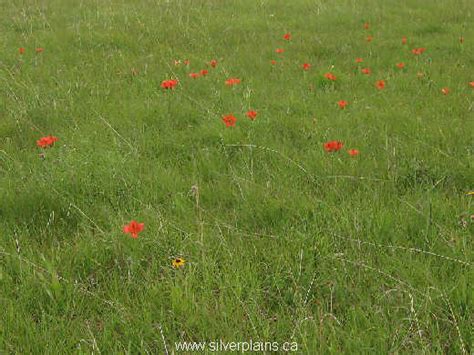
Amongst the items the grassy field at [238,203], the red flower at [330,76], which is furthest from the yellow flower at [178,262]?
the red flower at [330,76]

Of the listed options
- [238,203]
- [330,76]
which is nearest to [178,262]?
[238,203]

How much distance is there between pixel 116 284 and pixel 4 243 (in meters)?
0.75

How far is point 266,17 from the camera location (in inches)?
313

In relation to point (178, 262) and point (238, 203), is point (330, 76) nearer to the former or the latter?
point (238, 203)

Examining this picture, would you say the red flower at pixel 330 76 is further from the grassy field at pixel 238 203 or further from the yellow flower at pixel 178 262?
the yellow flower at pixel 178 262

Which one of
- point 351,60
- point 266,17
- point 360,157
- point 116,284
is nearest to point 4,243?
point 116,284

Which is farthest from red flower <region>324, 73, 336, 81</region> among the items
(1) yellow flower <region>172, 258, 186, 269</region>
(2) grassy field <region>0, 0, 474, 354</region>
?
(1) yellow flower <region>172, 258, 186, 269</region>

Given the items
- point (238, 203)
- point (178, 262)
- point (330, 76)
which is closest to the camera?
point (178, 262)

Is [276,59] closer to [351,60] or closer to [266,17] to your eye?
[351,60]

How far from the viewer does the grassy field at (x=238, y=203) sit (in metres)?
1.97

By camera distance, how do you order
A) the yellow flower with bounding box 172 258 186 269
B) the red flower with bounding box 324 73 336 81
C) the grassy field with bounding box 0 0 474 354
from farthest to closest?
the red flower with bounding box 324 73 336 81
the yellow flower with bounding box 172 258 186 269
the grassy field with bounding box 0 0 474 354

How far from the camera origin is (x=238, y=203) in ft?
9.41

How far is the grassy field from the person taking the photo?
197cm

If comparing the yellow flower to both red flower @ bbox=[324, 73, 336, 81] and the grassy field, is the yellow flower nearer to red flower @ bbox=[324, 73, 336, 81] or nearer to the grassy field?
the grassy field
